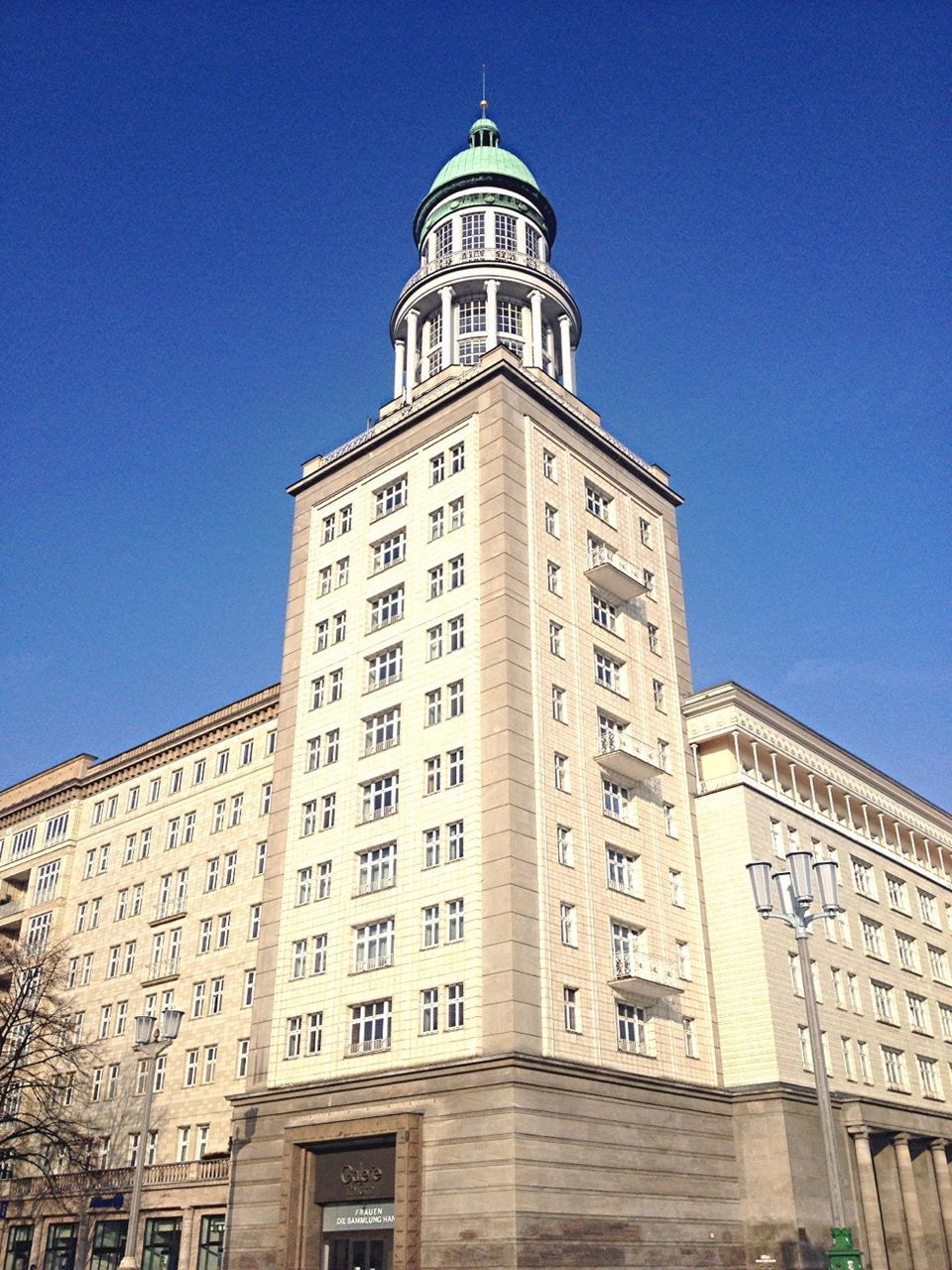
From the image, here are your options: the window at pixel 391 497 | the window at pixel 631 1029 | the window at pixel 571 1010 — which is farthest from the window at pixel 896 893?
the window at pixel 391 497

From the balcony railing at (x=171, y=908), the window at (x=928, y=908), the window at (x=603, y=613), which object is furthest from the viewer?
the window at (x=928, y=908)

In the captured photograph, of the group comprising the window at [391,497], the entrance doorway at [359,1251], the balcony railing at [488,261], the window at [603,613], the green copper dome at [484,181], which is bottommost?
the entrance doorway at [359,1251]

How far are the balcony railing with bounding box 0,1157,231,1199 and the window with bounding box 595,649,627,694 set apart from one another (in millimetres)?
24937

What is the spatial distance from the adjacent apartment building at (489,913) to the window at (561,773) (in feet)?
0.70

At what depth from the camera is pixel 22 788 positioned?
7794 cm

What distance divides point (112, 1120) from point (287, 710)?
21815 millimetres

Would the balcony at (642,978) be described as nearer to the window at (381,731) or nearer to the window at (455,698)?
the window at (455,698)

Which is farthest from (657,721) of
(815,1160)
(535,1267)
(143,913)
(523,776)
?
(143,913)

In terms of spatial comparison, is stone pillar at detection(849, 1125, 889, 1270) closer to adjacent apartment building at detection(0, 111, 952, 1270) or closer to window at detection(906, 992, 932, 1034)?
adjacent apartment building at detection(0, 111, 952, 1270)

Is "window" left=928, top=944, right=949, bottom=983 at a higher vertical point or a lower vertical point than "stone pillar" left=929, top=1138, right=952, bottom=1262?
higher

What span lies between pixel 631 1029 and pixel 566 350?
35.8m

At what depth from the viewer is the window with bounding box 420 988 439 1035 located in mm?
42375

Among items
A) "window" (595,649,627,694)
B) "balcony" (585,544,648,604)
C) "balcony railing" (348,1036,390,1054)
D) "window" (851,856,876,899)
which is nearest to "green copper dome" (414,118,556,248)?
"balcony" (585,544,648,604)

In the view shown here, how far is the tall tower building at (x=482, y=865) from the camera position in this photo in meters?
40.2
